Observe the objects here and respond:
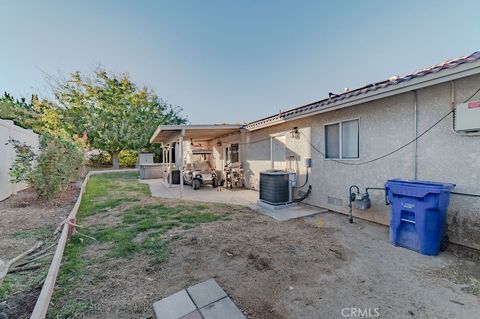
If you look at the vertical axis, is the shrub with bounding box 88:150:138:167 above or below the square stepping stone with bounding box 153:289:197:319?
above

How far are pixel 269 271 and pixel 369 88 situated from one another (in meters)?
4.33

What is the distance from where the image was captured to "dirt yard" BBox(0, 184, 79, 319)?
2645 mm

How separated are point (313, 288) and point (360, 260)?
1236mm

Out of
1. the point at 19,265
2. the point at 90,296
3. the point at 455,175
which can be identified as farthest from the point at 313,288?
the point at 19,265

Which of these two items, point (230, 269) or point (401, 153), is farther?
point (401, 153)

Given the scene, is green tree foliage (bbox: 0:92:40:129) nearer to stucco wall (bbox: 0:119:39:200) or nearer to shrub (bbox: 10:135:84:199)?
stucco wall (bbox: 0:119:39:200)

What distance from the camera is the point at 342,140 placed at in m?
6.23

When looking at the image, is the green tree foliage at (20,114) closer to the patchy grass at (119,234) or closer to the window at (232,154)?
the patchy grass at (119,234)

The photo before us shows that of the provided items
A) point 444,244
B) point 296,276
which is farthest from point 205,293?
point 444,244

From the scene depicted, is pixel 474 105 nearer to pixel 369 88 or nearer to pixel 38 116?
pixel 369 88

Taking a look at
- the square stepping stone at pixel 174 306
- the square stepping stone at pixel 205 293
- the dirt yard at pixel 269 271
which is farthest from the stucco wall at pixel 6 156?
the square stepping stone at pixel 205 293

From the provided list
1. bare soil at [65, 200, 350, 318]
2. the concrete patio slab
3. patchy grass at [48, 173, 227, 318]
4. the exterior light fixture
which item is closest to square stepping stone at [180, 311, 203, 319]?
bare soil at [65, 200, 350, 318]

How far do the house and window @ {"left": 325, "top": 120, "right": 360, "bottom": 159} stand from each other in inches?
1.0

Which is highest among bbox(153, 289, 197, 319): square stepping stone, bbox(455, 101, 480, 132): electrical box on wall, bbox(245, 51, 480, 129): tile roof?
bbox(245, 51, 480, 129): tile roof
